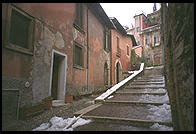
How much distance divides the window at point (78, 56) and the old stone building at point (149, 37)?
13992mm

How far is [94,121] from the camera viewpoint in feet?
8.93

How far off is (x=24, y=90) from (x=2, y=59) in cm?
96

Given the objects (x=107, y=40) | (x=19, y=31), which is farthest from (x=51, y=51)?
(x=107, y=40)

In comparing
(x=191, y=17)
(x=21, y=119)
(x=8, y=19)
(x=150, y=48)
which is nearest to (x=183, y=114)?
(x=191, y=17)

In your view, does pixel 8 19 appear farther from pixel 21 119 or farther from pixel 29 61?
pixel 21 119

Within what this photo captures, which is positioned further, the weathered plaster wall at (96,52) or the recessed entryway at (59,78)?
the weathered plaster wall at (96,52)

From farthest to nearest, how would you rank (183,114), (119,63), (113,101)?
1. (119,63)
2. (113,101)
3. (183,114)

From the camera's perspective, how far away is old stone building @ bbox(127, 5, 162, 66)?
2027 centimetres

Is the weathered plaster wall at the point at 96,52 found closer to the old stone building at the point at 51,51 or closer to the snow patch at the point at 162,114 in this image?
the old stone building at the point at 51,51

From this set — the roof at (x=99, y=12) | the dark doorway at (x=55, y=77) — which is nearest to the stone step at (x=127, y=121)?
the dark doorway at (x=55, y=77)

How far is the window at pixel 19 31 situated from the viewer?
330cm

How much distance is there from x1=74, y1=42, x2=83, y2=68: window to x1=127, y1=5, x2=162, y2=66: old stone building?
45.9 ft

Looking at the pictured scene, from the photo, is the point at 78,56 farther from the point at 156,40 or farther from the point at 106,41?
the point at 156,40

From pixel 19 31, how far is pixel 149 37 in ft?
68.8
